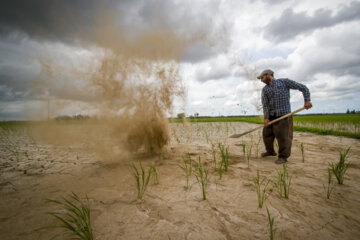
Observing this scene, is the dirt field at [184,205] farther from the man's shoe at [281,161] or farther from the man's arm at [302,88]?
the man's arm at [302,88]

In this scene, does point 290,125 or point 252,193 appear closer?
point 252,193

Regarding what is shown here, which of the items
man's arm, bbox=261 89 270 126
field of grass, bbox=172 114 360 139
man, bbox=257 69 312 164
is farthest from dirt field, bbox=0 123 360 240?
field of grass, bbox=172 114 360 139

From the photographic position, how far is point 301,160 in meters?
3.54

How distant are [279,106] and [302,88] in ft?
1.77

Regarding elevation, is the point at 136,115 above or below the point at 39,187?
above

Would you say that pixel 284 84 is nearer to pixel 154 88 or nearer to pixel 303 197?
pixel 303 197

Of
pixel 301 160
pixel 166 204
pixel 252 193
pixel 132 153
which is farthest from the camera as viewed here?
pixel 132 153

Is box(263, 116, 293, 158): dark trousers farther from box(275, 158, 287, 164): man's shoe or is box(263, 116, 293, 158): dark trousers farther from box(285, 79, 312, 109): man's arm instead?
box(285, 79, 312, 109): man's arm

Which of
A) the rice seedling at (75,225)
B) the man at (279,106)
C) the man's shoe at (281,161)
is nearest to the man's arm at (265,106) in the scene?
the man at (279,106)

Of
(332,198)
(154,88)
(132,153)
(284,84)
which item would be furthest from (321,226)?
(132,153)

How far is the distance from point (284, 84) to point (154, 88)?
2.69m

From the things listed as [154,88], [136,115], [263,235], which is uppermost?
[154,88]

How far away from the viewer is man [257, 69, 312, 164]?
3.47 metres

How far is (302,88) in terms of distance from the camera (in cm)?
351
